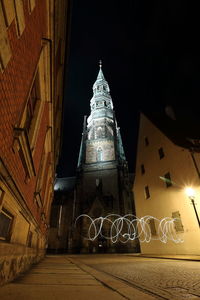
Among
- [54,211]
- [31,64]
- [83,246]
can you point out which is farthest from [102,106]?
[31,64]

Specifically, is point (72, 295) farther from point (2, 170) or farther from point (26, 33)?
point (26, 33)

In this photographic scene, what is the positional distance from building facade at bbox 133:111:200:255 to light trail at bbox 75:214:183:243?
7cm

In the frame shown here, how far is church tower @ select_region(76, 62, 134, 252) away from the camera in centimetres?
2941

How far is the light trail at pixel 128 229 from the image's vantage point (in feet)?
40.1

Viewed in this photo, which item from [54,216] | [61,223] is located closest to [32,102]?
[61,223]

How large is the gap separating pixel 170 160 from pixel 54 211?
102ft

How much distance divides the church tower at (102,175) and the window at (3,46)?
2868cm

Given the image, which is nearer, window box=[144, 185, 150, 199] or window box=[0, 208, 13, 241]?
window box=[0, 208, 13, 241]

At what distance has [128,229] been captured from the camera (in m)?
26.2

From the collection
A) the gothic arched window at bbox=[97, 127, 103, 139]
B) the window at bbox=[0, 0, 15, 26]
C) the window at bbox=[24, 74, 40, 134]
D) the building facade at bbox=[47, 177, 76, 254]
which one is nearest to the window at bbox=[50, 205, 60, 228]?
the building facade at bbox=[47, 177, 76, 254]

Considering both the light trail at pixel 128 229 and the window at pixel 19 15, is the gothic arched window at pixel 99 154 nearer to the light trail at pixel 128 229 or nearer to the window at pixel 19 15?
the light trail at pixel 128 229

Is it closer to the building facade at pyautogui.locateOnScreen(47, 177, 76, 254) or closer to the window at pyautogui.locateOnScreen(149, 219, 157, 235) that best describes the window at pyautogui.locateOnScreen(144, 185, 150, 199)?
the window at pyautogui.locateOnScreen(149, 219, 157, 235)

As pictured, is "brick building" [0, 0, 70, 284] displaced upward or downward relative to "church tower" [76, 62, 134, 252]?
downward

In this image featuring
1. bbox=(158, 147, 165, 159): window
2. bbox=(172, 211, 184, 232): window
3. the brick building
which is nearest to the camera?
the brick building
